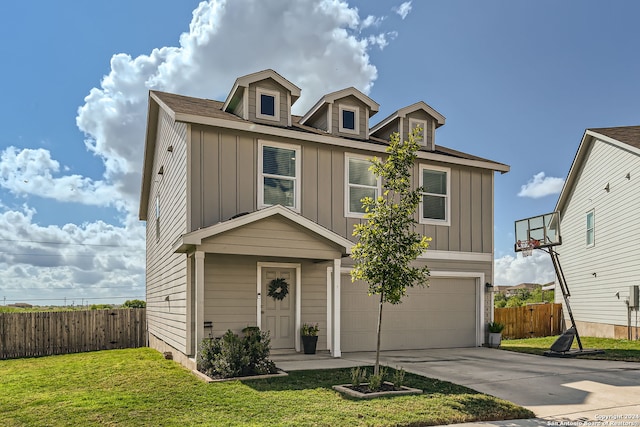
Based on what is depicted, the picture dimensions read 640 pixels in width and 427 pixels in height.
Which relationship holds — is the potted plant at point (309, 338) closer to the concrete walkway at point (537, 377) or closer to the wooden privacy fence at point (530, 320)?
the concrete walkway at point (537, 377)

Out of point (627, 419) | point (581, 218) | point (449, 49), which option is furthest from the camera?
point (581, 218)

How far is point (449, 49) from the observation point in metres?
13.6

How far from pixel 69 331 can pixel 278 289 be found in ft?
30.2

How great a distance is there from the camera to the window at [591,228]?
779 inches

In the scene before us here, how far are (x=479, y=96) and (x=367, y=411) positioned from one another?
10142 millimetres

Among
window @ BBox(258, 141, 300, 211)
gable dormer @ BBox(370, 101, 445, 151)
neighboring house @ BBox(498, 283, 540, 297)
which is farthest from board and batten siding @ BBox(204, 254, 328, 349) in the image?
neighboring house @ BBox(498, 283, 540, 297)

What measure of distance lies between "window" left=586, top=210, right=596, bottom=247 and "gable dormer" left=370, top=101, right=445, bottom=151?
8365 millimetres

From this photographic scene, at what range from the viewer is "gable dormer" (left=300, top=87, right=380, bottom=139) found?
14.1m

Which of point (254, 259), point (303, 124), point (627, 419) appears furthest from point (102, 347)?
point (627, 419)

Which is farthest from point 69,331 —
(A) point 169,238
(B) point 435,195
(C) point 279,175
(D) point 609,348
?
(D) point 609,348

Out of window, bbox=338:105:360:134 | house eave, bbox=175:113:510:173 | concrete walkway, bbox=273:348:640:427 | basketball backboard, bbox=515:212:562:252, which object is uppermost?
window, bbox=338:105:360:134

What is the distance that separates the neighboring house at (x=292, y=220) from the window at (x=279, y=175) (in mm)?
27

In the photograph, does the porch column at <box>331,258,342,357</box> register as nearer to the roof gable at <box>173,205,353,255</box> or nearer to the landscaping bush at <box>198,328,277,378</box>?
the roof gable at <box>173,205,353,255</box>

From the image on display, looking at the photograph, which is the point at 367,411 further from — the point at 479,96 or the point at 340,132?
the point at 479,96
